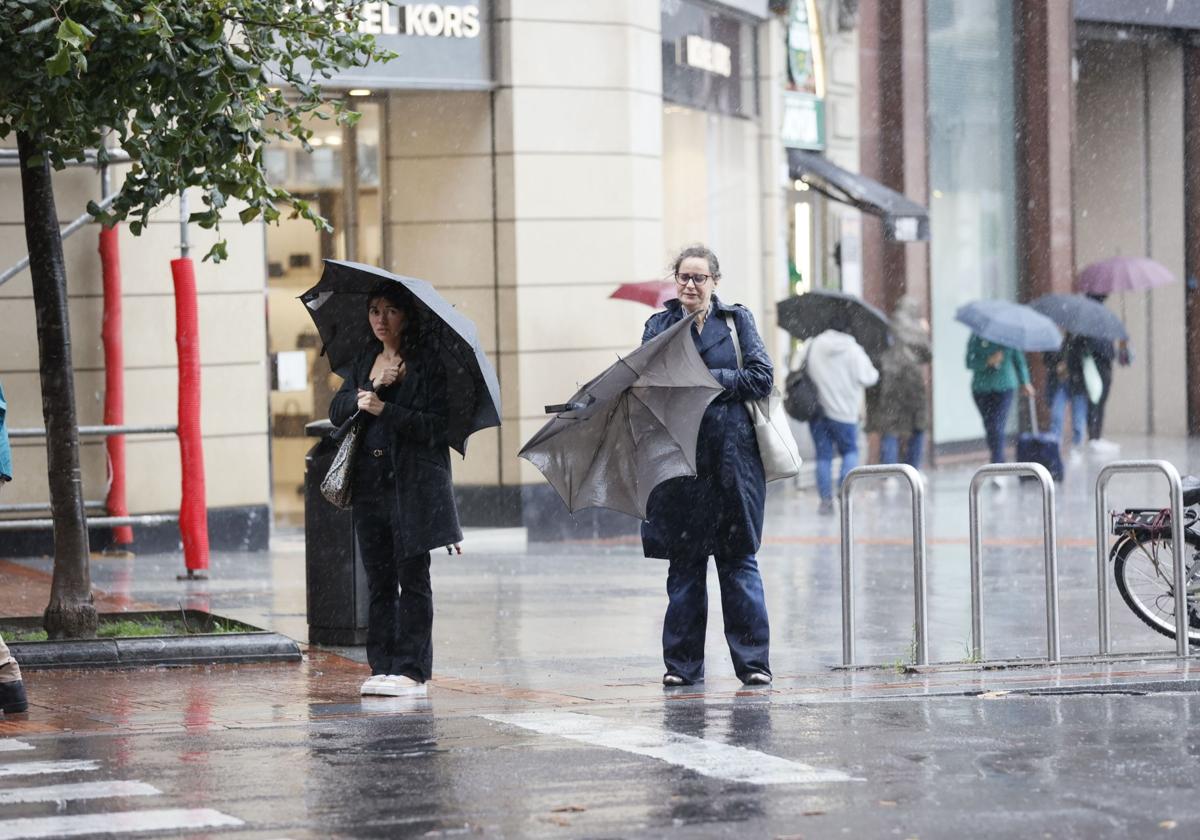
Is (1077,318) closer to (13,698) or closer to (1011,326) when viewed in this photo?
(1011,326)

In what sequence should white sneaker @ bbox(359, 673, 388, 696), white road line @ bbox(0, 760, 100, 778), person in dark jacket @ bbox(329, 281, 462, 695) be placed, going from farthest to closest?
white sneaker @ bbox(359, 673, 388, 696) → person in dark jacket @ bbox(329, 281, 462, 695) → white road line @ bbox(0, 760, 100, 778)

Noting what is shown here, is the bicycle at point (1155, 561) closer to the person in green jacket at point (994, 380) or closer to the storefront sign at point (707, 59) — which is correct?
the storefront sign at point (707, 59)

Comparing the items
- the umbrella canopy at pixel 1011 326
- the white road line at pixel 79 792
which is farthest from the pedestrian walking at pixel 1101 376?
the white road line at pixel 79 792

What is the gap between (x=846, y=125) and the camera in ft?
85.3

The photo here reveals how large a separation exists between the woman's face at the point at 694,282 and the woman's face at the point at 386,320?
1189 millimetres

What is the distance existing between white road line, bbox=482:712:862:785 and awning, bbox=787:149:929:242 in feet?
54.7

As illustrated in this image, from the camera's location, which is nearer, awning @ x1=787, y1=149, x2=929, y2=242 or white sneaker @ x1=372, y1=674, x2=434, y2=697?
white sneaker @ x1=372, y1=674, x2=434, y2=697

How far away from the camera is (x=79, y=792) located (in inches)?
271

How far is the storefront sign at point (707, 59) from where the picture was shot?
19.3 metres

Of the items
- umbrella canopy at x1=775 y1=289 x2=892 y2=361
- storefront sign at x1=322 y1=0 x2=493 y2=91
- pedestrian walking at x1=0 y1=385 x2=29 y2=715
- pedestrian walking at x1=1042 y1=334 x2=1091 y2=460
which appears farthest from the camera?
pedestrian walking at x1=1042 y1=334 x2=1091 y2=460

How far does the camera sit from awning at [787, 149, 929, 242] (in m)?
24.6

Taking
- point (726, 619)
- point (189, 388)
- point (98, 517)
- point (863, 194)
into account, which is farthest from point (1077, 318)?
point (726, 619)

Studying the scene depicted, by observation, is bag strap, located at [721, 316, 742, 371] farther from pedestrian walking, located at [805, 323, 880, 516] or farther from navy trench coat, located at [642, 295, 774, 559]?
pedestrian walking, located at [805, 323, 880, 516]

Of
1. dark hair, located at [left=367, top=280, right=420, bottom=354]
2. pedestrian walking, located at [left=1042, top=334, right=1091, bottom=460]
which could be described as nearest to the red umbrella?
dark hair, located at [left=367, top=280, right=420, bottom=354]
